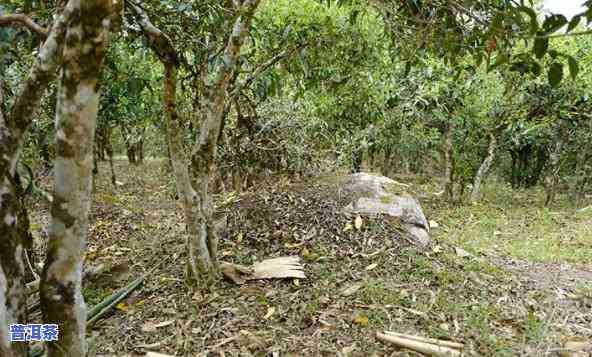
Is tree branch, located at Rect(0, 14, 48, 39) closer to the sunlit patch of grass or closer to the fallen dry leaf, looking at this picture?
the fallen dry leaf

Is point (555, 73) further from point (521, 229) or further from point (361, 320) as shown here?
point (521, 229)

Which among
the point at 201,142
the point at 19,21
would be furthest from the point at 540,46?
the point at 201,142

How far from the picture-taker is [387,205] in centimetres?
432

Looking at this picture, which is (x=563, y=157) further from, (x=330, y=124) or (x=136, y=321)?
(x=136, y=321)

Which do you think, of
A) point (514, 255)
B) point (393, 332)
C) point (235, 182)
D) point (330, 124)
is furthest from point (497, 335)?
point (330, 124)

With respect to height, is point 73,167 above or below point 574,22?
below

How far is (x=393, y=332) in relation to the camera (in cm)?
259

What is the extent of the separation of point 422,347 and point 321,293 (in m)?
0.87

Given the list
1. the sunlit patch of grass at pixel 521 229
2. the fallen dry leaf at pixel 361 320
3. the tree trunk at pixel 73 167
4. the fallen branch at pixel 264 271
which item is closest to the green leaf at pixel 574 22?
the tree trunk at pixel 73 167

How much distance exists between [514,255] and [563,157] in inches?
281

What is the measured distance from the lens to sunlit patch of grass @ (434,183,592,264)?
5.78m

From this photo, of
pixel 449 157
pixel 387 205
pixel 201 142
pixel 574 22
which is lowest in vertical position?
pixel 387 205

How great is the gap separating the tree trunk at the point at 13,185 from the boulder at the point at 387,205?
318cm

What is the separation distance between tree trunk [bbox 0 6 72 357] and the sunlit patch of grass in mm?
4963
